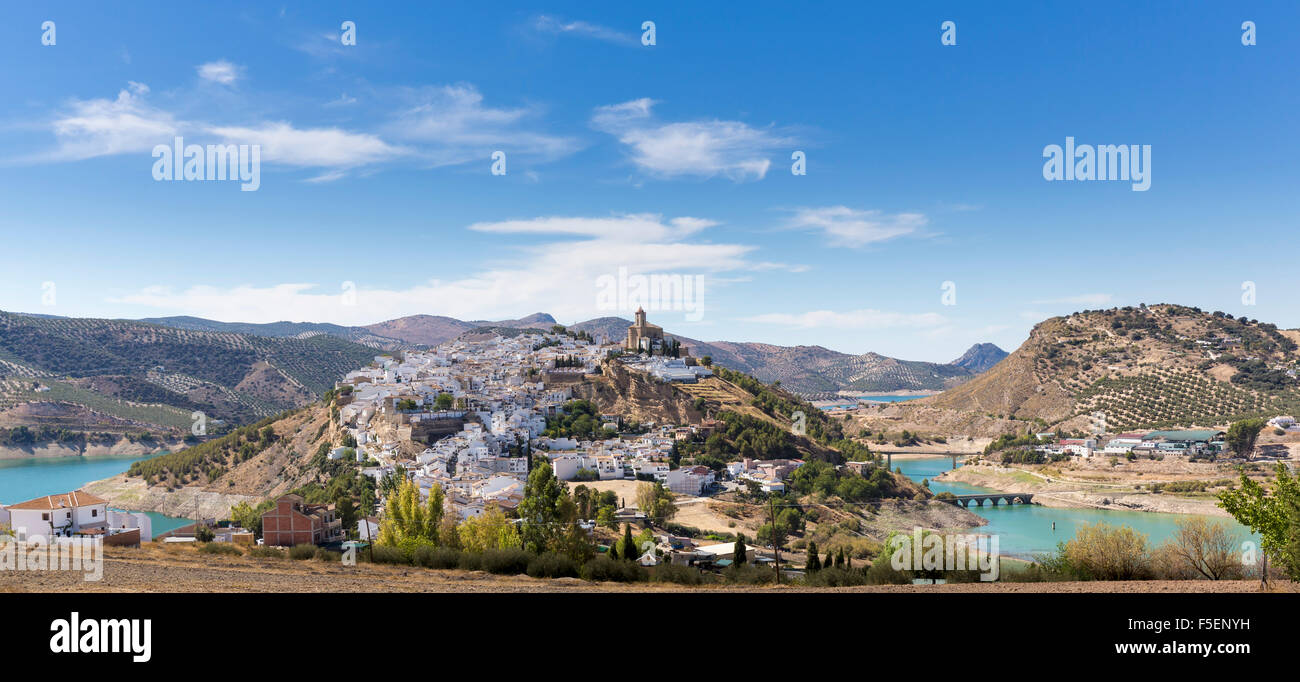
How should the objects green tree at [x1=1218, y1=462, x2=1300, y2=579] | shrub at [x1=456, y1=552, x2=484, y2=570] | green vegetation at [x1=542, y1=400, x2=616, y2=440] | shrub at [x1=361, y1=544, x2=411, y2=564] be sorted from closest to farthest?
green tree at [x1=1218, y1=462, x2=1300, y2=579] → shrub at [x1=456, y1=552, x2=484, y2=570] → shrub at [x1=361, y1=544, x2=411, y2=564] → green vegetation at [x1=542, y1=400, x2=616, y2=440]

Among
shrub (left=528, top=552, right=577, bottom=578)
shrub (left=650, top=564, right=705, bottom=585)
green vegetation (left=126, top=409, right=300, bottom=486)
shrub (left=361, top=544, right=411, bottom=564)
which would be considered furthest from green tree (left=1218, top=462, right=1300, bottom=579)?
green vegetation (left=126, top=409, right=300, bottom=486)

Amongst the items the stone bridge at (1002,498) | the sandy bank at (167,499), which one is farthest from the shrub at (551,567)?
the stone bridge at (1002,498)

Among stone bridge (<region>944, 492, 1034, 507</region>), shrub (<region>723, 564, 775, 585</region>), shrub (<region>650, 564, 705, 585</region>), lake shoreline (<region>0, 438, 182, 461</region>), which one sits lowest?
stone bridge (<region>944, 492, 1034, 507</region>)

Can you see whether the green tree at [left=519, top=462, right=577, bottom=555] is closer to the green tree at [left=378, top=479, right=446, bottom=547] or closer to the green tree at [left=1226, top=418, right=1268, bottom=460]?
the green tree at [left=378, top=479, right=446, bottom=547]

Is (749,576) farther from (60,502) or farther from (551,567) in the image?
(60,502)

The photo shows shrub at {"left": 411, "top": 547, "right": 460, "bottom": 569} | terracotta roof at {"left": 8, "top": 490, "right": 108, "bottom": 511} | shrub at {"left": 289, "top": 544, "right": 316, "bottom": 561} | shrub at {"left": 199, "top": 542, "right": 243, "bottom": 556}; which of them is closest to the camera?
shrub at {"left": 411, "top": 547, "right": 460, "bottom": 569}

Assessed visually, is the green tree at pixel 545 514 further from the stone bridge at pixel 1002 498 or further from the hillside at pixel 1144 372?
the hillside at pixel 1144 372
